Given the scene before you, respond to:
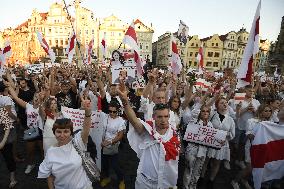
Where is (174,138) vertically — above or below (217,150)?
above

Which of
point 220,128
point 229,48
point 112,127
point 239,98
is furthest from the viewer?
point 229,48

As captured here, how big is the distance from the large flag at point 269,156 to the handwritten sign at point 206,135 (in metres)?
0.81

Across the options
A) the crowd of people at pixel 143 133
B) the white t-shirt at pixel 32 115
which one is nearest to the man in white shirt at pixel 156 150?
the crowd of people at pixel 143 133

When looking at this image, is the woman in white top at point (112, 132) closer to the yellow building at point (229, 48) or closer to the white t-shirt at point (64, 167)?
the white t-shirt at point (64, 167)

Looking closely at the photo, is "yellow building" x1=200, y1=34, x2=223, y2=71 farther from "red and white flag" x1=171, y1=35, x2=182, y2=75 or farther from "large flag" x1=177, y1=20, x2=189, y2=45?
"red and white flag" x1=171, y1=35, x2=182, y2=75

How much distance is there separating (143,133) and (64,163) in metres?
0.97

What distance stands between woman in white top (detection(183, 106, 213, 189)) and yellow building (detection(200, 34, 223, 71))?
70.7 metres

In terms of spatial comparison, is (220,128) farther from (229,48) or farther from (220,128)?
(229,48)

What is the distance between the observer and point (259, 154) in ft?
13.9

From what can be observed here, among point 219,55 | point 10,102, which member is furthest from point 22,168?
point 219,55

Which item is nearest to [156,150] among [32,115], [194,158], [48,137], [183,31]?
[194,158]

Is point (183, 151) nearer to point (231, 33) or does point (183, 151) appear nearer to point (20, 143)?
point (20, 143)

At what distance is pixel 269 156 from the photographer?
13.7 ft

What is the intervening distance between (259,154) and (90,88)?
4.82 m
